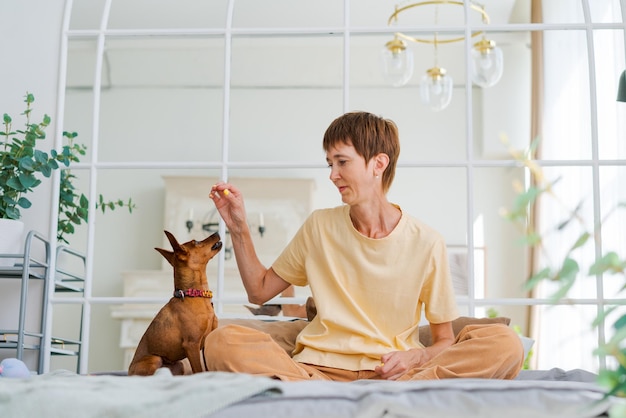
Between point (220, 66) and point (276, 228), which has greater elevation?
point (220, 66)

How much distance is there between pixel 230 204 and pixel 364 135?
0.45m

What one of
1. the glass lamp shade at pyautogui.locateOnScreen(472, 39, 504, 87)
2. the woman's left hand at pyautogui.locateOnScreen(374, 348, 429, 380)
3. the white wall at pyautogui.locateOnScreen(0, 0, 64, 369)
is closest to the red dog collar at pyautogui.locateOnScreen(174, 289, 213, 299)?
the woman's left hand at pyautogui.locateOnScreen(374, 348, 429, 380)

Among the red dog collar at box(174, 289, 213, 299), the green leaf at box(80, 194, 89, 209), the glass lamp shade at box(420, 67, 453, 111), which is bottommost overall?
the red dog collar at box(174, 289, 213, 299)

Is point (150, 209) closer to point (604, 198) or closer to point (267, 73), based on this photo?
point (267, 73)

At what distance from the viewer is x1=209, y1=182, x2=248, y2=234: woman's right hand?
250 centimetres

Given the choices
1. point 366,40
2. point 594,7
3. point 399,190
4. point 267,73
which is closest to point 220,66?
point 267,73

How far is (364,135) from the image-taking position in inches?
99.8

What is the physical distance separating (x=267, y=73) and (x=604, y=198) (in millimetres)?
4501

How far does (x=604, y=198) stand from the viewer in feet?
16.6

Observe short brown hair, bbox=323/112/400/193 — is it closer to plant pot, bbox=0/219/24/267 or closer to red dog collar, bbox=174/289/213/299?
red dog collar, bbox=174/289/213/299

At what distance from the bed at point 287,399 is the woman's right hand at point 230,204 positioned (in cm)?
89

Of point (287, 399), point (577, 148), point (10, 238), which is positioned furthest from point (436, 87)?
point (287, 399)

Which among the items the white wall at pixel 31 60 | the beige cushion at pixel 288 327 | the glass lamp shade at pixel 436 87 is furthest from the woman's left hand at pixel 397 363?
the glass lamp shade at pixel 436 87

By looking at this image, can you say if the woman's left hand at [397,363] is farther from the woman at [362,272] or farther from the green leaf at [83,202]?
the green leaf at [83,202]
